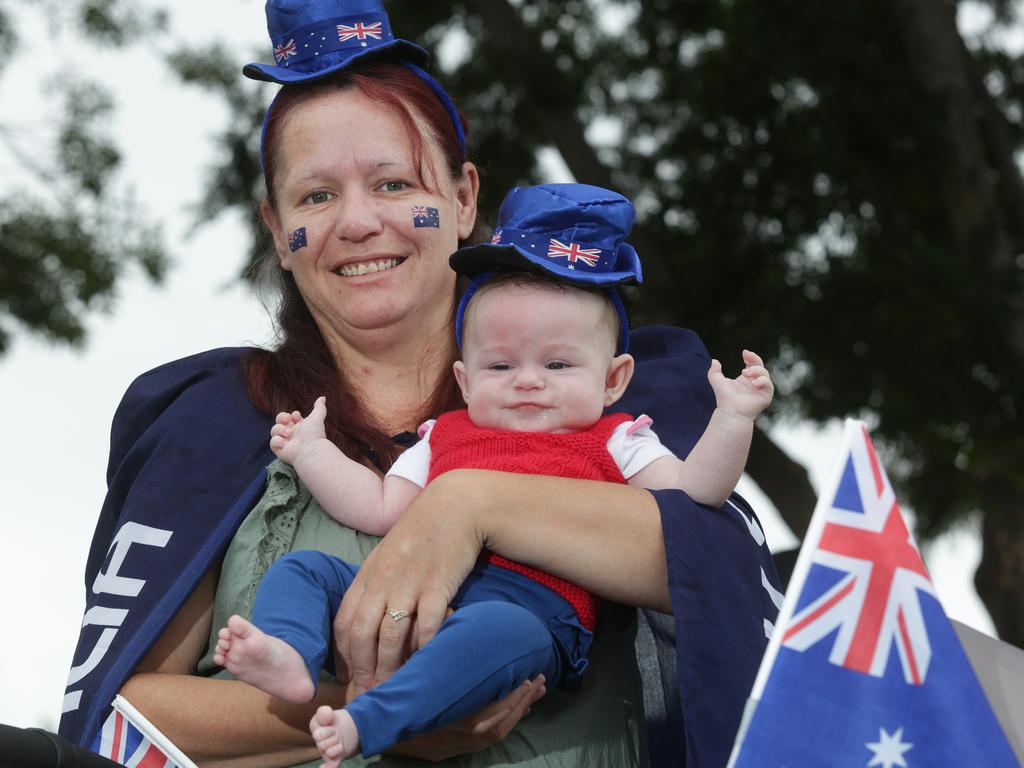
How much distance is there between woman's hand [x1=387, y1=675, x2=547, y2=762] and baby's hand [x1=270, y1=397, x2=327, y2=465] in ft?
1.80

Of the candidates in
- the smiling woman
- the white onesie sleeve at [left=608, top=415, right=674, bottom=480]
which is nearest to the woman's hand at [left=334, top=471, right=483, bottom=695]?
the white onesie sleeve at [left=608, top=415, right=674, bottom=480]

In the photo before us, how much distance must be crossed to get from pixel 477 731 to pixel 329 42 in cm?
149

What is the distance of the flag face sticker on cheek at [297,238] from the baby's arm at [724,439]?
89 centimetres

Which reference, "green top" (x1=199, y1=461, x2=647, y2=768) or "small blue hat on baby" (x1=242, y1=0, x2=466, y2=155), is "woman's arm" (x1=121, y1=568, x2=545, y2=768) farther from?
"small blue hat on baby" (x1=242, y1=0, x2=466, y2=155)

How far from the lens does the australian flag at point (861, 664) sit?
6.37ft

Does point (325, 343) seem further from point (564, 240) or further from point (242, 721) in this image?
point (242, 721)

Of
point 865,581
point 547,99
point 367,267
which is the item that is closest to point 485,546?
point 865,581

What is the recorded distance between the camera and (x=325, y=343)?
316cm

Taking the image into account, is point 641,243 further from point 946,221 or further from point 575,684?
point 575,684

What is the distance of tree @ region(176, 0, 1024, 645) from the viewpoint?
695 cm

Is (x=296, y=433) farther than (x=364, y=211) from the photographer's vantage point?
No

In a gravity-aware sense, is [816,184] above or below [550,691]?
above

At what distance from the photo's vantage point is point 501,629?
2256 millimetres

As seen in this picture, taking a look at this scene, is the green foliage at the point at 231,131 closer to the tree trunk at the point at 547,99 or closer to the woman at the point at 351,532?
the tree trunk at the point at 547,99
